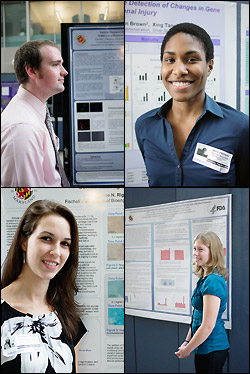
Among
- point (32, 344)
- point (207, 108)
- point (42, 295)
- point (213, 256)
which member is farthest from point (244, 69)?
point (32, 344)

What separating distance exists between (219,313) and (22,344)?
0.75 meters

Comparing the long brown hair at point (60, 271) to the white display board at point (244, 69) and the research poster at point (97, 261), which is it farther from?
the white display board at point (244, 69)

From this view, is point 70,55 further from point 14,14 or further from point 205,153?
point 205,153

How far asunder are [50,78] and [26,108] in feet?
0.46

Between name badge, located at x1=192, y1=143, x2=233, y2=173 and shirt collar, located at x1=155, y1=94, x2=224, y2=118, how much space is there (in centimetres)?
13

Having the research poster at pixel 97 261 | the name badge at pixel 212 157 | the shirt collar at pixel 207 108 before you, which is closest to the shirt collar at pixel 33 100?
the research poster at pixel 97 261

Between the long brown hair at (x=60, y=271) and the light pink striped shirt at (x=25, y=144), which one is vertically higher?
the light pink striped shirt at (x=25, y=144)

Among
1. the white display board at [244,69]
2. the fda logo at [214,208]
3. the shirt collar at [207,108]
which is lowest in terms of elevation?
the fda logo at [214,208]

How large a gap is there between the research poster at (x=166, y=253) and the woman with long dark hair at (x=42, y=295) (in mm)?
221

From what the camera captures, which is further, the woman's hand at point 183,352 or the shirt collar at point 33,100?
the woman's hand at point 183,352

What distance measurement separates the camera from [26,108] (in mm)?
1660

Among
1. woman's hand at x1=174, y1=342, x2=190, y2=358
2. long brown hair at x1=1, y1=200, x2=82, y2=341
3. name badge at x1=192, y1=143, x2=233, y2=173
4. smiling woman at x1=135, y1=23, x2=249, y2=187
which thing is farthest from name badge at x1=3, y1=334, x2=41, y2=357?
name badge at x1=192, y1=143, x2=233, y2=173

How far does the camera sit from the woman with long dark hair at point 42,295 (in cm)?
172

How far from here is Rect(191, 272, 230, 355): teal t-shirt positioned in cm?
174
